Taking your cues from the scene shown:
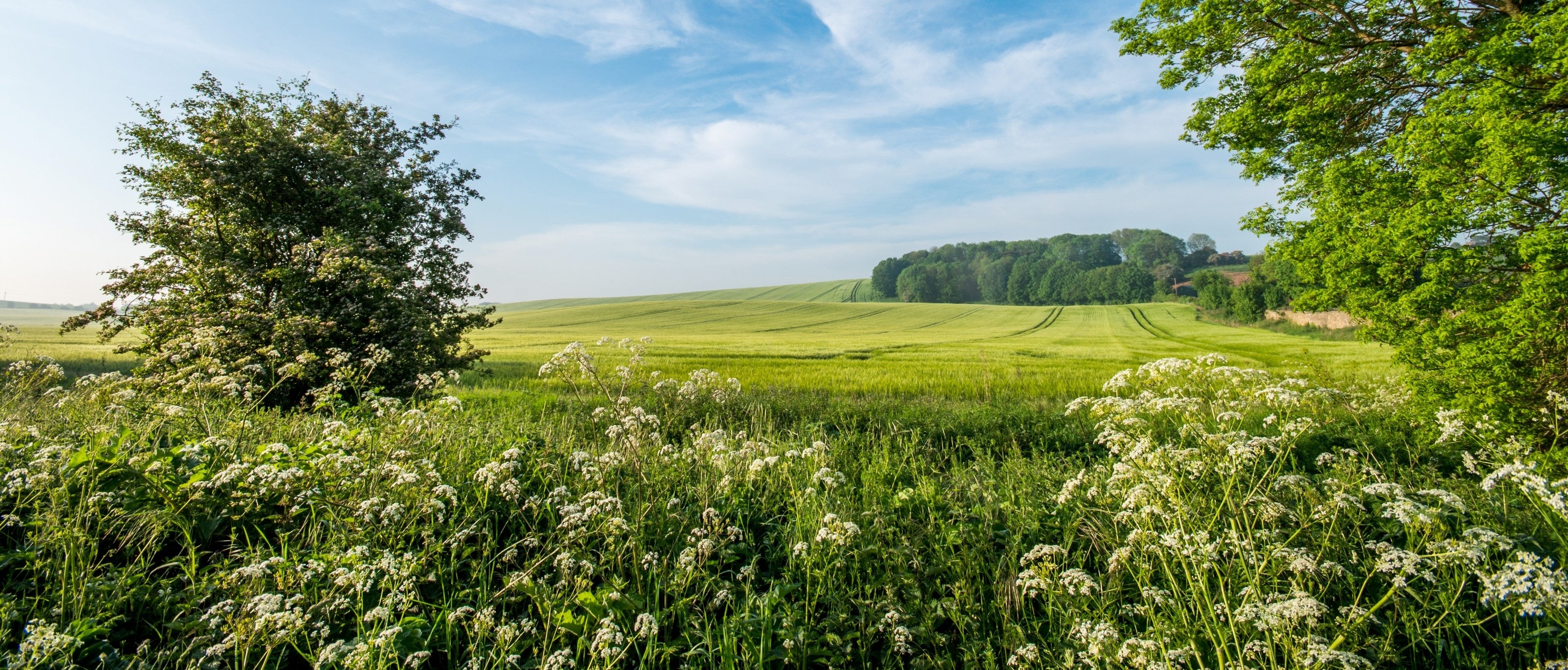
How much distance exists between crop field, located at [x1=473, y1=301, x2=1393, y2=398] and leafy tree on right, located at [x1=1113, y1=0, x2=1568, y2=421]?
5724mm

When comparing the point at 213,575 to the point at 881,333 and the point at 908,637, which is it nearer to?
the point at 908,637

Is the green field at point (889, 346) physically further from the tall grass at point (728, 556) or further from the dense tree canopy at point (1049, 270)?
the dense tree canopy at point (1049, 270)

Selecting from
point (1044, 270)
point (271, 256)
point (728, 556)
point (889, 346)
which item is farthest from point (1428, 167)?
point (1044, 270)

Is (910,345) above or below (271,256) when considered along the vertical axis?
below

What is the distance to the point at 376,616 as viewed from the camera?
8.57 ft

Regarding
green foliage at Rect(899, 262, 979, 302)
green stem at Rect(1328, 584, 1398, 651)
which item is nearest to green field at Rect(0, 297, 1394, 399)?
green stem at Rect(1328, 584, 1398, 651)

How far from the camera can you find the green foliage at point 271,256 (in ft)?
30.5

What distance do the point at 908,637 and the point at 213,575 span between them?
3.77 metres

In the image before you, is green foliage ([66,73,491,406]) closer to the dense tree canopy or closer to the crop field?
the crop field

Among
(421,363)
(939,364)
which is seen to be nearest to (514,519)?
(421,363)

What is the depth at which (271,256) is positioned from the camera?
10.4 metres

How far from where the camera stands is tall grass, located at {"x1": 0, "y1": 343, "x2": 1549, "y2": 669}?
2725mm

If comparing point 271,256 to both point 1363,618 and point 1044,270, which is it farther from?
point 1044,270

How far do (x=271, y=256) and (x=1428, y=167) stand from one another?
16865 mm
